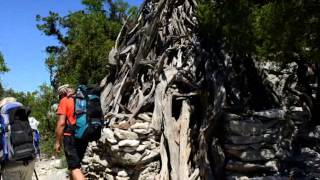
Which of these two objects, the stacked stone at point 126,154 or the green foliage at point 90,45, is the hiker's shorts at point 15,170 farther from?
the green foliage at point 90,45

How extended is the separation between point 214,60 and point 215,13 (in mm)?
2461

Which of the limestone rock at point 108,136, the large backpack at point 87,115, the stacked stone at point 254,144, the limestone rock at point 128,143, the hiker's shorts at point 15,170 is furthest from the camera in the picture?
the limestone rock at point 108,136

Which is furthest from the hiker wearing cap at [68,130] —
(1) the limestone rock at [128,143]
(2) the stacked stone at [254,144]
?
(2) the stacked stone at [254,144]

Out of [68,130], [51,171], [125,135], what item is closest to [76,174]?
[68,130]

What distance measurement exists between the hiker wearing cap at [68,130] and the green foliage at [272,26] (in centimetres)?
240

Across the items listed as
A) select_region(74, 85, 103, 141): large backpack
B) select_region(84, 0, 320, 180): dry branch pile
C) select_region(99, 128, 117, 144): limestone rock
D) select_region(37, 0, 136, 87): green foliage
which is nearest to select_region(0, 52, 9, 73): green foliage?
select_region(37, 0, 136, 87): green foliage

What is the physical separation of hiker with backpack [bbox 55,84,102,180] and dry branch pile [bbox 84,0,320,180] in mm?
2053

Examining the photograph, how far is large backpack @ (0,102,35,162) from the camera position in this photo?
19.6 ft

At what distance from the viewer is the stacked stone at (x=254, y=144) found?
8.38m

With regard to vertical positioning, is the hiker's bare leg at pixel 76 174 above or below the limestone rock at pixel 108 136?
below

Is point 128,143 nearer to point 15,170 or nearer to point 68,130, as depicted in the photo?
point 68,130

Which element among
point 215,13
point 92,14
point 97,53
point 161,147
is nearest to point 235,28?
point 215,13

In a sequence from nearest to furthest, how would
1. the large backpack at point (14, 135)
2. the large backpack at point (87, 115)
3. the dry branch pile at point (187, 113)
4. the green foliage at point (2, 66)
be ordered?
1. the large backpack at point (14, 135)
2. the large backpack at point (87, 115)
3. the dry branch pile at point (187, 113)
4. the green foliage at point (2, 66)

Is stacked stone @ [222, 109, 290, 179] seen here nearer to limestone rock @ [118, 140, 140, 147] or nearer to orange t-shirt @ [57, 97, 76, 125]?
limestone rock @ [118, 140, 140, 147]
